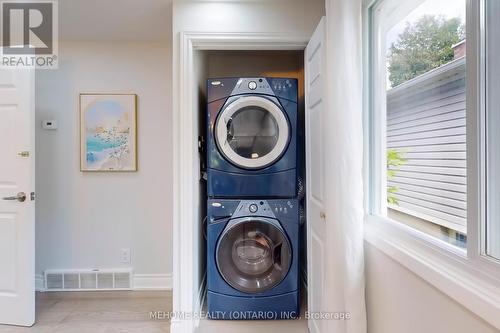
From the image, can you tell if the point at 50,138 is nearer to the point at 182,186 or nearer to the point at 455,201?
the point at 182,186

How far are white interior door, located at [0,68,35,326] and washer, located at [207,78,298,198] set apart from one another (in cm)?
129

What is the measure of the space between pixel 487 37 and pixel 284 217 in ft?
4.98

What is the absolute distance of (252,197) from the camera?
205 centimetres

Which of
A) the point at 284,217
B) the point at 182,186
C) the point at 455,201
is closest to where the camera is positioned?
the point at 455,201

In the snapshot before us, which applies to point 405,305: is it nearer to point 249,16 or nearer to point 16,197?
point 249,16

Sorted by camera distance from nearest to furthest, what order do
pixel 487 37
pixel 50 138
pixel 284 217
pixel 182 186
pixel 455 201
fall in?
Result: pixel 487 37 < pixel 455 201 < pixel 182 186 < pixel 284 217 < pixel 50 138

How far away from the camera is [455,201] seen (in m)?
0.88

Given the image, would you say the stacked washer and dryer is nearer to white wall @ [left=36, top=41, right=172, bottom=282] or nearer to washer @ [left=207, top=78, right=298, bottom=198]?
washer @ [left=207, top=78, right=298, bottom=198]

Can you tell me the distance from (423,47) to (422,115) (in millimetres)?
262

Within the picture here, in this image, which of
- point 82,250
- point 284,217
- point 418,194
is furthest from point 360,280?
point 82,250

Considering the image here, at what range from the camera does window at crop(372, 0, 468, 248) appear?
0.87m

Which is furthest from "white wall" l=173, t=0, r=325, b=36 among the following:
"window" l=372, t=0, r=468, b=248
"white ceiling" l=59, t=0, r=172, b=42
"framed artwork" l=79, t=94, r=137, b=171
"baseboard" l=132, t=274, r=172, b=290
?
"baseboard" l=132, t=274, r=172, b=290

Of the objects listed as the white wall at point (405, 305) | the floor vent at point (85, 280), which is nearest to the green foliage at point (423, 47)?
the white wall at point (405, 305)

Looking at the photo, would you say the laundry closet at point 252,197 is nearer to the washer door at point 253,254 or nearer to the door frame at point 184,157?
the washer door at point 253,254
